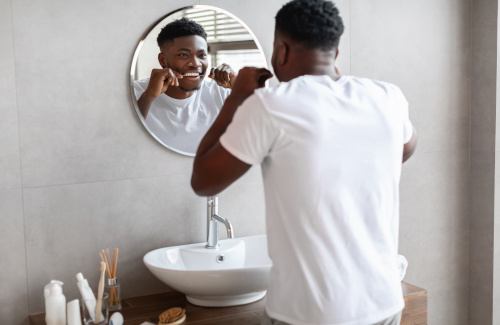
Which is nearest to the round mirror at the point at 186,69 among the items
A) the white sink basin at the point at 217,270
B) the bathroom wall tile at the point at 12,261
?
the white sink basin at the point at 217,270

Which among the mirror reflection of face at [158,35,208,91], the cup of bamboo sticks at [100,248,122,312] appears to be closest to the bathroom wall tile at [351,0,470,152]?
the mirror reflection of face at [158,35,208,91]

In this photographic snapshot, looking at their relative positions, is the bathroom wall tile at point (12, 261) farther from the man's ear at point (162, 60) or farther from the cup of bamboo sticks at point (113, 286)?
the man's ear at point (162, 60)

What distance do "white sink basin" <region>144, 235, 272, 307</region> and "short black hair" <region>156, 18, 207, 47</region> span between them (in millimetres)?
714

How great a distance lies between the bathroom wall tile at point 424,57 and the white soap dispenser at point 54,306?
139cm

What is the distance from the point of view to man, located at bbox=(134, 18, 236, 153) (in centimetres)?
218

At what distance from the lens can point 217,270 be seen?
6.22 feet

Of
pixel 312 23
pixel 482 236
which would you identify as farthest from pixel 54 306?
pixel 482 236

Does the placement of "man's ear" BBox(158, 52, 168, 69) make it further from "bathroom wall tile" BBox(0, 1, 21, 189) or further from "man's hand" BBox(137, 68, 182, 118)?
"bathroom wall tile" BBox(0, 1, 21, 189)

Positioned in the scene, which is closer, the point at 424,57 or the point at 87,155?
the point at 87,155

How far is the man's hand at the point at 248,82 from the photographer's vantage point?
1616 millimetres

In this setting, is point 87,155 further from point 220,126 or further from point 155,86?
point 220,126

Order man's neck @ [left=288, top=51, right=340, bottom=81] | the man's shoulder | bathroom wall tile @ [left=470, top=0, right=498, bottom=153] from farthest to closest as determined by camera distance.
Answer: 1. bathroom wall tile @ [left=470, top=0, right=498, bottom=153]
2. the man's shoulder
3. man's neck @ [left=288, top=51, right=340, bottom=81]

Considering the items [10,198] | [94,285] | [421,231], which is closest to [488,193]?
[421,231]

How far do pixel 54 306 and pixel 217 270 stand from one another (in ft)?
1.58
